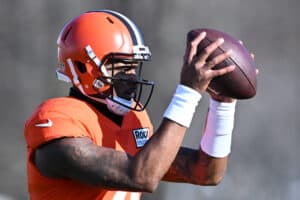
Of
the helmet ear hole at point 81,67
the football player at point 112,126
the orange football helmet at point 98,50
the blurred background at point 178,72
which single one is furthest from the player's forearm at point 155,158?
the blurred background at point 178,72

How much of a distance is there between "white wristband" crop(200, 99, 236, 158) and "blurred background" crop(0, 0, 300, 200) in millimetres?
1815

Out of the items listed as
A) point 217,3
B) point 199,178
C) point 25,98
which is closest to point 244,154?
point 217,3

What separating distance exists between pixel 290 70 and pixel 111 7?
1.15 metres

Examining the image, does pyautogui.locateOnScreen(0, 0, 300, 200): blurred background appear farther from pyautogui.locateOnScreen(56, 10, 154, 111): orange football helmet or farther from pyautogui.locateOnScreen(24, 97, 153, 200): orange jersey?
pyautogui.locateOnScreen(24, 97, 153, 200): orange jersey

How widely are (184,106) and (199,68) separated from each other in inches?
5.1

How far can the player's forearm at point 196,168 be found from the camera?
312 cm

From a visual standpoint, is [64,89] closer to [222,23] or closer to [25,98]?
[25,98]

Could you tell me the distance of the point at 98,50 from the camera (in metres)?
2.95

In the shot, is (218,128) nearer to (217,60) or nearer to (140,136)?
(140,136)

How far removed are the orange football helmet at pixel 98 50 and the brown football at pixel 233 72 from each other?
0.25 meters

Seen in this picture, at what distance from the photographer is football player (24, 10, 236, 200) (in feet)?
8.67

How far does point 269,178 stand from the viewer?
5102 mm

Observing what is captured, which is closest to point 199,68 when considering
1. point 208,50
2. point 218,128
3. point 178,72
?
point 208,50

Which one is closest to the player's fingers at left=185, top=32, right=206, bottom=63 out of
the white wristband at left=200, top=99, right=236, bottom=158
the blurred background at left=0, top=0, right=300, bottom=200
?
the white wristband at left=200, top=99, right=236, bottom=158
